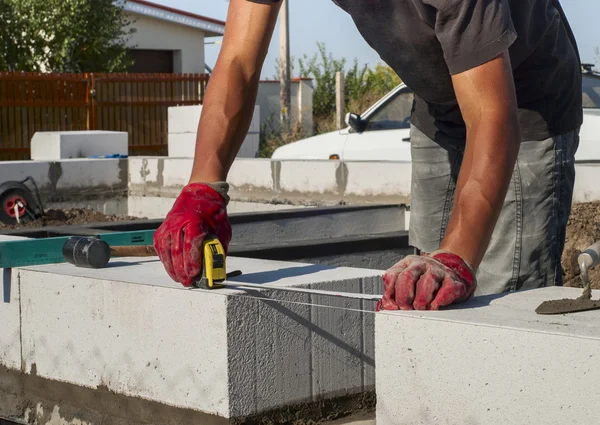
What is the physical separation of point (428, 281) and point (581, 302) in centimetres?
45

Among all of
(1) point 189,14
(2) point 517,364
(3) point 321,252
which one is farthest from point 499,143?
(1) point 189,14

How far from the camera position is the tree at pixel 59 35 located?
2292cm

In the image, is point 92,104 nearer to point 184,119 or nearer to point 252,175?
point 184,119

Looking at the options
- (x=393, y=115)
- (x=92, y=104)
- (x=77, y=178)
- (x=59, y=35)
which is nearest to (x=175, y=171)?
(x=77, y=178)

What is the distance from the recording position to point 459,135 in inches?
144

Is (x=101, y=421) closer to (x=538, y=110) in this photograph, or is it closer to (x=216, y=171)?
(x=216, y=171)

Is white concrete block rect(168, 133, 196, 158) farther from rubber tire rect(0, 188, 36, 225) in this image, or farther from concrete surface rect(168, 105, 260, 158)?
rubber tire rect(0, 188, 36, 225)

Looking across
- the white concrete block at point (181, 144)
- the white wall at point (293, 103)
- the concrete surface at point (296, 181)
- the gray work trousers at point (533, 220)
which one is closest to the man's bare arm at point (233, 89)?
the gray work trousers at point (533, 220)

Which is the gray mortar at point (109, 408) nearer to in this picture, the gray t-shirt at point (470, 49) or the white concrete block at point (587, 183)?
the gray t-shirt at point (470, 49)

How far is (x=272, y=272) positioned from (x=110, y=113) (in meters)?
18.3

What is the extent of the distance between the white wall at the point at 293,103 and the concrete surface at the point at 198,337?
23.2m

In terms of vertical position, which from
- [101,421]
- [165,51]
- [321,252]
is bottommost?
[101,421]

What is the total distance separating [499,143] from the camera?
2.63 meters

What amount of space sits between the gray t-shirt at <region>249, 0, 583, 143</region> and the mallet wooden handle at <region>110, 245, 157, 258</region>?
3.96 feet
